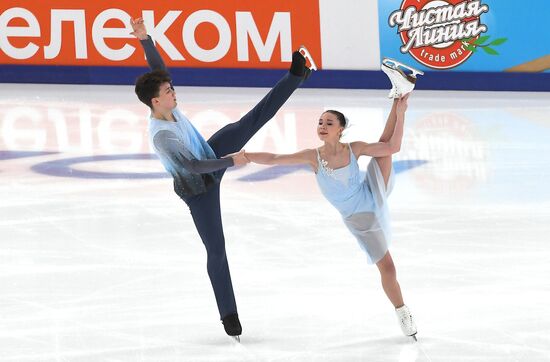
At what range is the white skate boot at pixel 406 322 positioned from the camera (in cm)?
481

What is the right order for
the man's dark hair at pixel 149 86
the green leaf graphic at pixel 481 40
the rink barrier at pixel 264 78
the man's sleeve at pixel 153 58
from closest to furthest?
the man's dark hair at pixel 149 86 < the man's sleeve at pixel 153 58 < the green leaf graphic at pixel 481 40 < the rink barrier at pixel 264 78

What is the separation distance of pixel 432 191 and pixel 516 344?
3075 millimetres

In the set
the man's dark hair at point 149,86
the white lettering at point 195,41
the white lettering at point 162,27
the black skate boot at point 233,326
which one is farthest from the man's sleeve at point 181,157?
the white lettering at point 162,27

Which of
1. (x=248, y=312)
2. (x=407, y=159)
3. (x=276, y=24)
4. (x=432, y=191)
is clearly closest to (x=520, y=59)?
(x=276, y=24)

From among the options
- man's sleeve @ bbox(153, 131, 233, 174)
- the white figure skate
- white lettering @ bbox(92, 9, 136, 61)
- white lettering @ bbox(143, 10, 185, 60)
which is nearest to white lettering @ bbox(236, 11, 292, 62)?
white lettering @ bbox(143, 10, 185, 60)

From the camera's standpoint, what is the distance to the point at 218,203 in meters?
4.93

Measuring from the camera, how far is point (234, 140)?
502 cm

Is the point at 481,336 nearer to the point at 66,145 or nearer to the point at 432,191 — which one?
the point at 432,191

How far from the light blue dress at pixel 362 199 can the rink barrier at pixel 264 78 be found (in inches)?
291

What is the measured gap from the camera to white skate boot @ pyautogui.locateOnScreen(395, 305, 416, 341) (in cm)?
481

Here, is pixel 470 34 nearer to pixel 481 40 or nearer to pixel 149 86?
pixel 481 40

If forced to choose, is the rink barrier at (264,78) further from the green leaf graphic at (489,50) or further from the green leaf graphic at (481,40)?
the green leaf graphic at (481,40)

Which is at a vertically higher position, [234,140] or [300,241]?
[234,140]

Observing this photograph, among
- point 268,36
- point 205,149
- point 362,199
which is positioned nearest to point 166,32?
point 268,36
